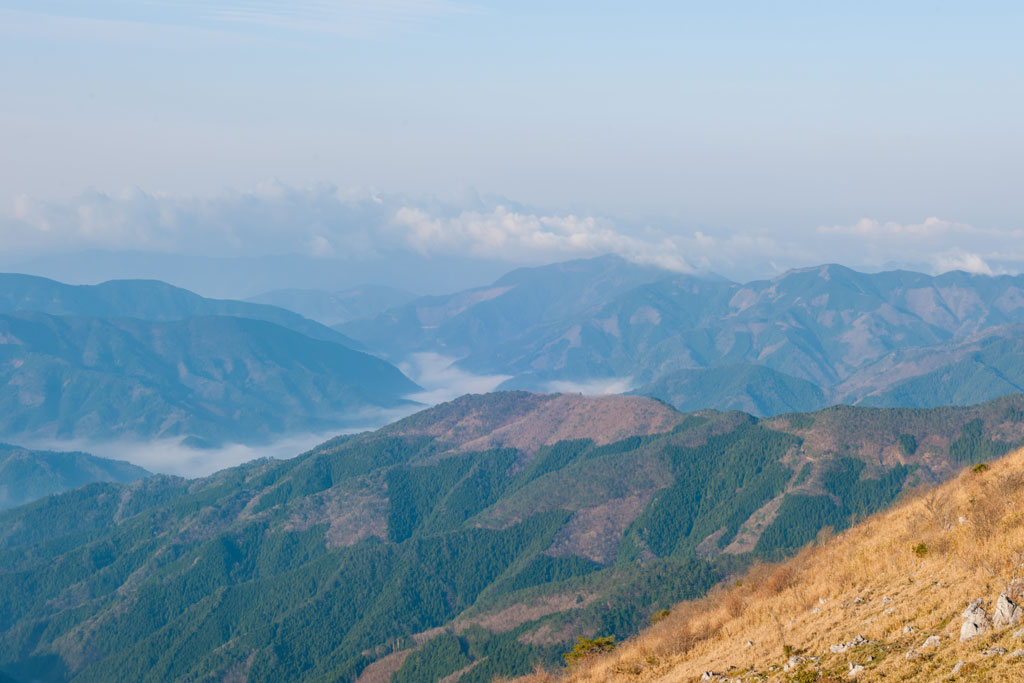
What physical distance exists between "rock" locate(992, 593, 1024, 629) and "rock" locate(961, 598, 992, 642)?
0.44 meters

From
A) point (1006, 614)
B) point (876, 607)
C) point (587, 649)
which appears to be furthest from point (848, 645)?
point (587, 649)

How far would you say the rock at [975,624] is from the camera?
154 ft

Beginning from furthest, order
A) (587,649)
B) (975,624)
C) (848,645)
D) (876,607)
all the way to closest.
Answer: (587,649), (876,607), (848,645), (975,624)

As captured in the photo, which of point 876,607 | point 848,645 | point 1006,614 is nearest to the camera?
point 1006,614

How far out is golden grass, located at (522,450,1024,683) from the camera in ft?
161

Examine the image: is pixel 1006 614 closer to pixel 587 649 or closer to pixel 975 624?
pixel 975 624

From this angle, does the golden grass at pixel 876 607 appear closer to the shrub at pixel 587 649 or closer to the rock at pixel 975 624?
the rock at pixel 975 624

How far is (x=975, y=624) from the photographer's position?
47344mm

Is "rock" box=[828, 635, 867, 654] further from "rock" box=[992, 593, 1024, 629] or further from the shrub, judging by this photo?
the shrub

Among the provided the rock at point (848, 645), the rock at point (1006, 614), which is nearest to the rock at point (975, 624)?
the rock at point (1006, 614)

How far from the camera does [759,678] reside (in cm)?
5394

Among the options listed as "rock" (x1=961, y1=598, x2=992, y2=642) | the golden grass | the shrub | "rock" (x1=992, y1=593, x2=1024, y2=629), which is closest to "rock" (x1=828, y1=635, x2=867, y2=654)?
the golden grass

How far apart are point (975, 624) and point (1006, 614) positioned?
1.65 m

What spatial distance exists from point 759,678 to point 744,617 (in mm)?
15472
